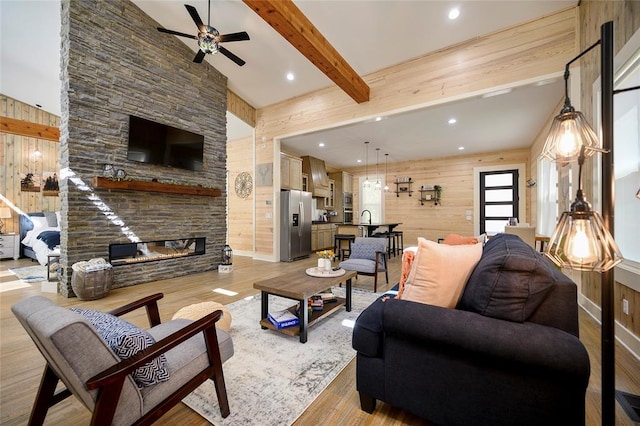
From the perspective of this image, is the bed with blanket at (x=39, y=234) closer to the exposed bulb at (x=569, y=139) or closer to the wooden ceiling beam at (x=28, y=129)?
the wooden ceiling beam at (x=28, y=129)

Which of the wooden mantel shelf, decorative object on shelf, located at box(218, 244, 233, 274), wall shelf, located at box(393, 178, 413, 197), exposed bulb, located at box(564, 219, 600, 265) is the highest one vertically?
wall shelf, located at box(393, 178, 413, 197)

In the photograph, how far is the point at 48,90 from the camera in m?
5.66

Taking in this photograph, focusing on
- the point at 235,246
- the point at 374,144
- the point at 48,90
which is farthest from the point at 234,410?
the point at 48,90

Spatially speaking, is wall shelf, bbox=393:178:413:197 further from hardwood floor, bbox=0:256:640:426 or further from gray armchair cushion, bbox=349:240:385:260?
hardwood floor, bbox=0:256:640:426

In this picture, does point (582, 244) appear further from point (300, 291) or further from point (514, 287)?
point (300, 291)

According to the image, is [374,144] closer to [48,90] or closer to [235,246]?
[235,246]

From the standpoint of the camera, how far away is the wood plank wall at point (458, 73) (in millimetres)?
3277

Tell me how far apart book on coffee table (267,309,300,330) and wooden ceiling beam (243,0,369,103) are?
3.16 metres

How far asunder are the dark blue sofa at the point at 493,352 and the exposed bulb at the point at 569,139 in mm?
620

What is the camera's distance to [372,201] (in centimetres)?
960

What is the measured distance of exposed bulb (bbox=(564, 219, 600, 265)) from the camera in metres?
1.10

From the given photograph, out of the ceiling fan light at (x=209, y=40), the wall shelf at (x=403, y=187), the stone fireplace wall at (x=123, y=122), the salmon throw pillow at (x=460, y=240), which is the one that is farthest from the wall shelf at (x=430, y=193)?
the ceiling fan light at (x=209, y=40)

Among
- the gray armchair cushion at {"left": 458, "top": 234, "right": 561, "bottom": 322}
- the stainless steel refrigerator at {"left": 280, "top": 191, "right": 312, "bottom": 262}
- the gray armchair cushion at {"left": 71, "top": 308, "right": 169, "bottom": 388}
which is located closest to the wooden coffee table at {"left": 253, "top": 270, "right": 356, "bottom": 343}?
the gray armchair cushion at {"left": 71, "top": 308, "right": 169, "bottom": 388}

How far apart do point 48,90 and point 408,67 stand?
301 inches
